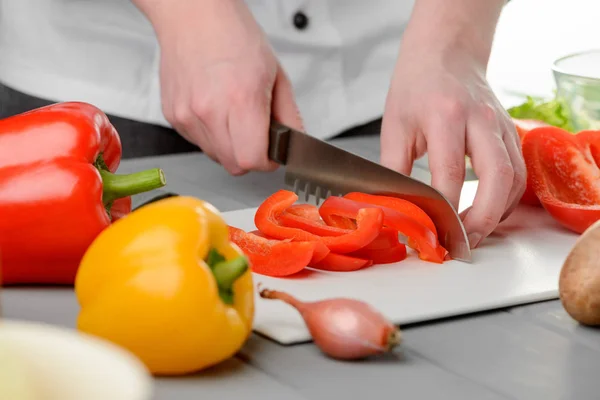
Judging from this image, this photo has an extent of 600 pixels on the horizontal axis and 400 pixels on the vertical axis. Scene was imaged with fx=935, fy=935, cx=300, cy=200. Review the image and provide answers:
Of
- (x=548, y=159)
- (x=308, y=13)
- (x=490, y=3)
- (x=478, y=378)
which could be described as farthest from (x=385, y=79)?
(x=478, y=378)

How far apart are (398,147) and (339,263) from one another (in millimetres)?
332

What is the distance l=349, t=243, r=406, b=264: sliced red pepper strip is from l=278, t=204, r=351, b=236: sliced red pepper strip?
0.11ft

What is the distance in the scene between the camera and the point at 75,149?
1165mm

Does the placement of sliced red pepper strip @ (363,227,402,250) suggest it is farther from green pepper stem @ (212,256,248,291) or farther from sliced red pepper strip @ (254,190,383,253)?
green pepper stem @ (212,256,248,291)

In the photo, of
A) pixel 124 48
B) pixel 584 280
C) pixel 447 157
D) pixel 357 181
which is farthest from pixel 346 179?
pixel 124 48

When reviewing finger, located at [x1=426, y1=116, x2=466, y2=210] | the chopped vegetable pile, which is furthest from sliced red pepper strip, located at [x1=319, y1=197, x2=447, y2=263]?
finger, located at [x1=426, y1=116, x2=466, y2=210]

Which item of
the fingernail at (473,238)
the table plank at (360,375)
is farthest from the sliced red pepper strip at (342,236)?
the table plank at (360,375)

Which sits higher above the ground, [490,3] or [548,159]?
[490,3]

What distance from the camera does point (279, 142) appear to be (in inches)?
61.2

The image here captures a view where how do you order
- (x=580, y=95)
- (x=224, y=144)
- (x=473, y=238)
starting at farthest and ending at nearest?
(x=580, y=95) → (x=224, y=144) → (x=473, y=238)

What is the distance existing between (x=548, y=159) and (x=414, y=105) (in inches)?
10.7

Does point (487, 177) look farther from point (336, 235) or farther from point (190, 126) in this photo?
point (190, 126)

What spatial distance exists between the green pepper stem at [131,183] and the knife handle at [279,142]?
16.2 inches

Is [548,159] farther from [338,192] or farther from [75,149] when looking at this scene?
[75,149]
